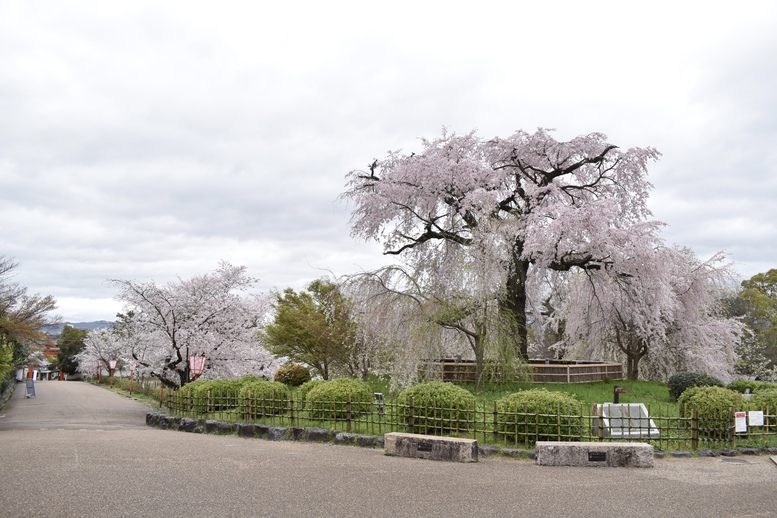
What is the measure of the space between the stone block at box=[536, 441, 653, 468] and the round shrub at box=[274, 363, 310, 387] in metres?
22.9

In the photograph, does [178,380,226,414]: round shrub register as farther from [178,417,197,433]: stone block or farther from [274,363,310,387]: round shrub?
[274,363,310,387]: round shrub

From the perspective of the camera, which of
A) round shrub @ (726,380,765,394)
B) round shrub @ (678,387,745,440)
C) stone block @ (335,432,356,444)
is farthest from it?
round shrub @ (726,380,765,394)

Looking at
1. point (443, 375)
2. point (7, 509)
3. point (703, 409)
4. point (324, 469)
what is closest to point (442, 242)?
point (443, 375)

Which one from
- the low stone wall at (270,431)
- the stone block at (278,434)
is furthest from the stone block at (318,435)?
the stone block at (278,434)

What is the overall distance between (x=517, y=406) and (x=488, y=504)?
4387 millimetres

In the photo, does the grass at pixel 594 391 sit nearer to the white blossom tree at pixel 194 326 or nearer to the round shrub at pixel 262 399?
the round shrub at pixel 262 399

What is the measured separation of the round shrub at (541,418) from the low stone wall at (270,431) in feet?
8.53

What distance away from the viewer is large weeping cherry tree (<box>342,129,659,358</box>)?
20.6 metres

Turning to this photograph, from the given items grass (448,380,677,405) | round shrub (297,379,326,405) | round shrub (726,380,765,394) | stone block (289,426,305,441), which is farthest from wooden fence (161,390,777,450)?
round shrub (726,380,765,394)

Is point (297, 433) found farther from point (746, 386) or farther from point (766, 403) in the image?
point (746, 386)

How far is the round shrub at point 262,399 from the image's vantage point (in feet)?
51.5

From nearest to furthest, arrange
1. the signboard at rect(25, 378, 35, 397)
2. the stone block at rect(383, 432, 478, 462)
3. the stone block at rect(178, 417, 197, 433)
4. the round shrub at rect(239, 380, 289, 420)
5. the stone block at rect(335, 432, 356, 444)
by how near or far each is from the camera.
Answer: the stone block at rect(383, 432, 478, 462) → the stone block at rect(335, 432, 356, 444) → the round shrub at rect(239, 380, 289, 420) → the stone block at rect(178, 417, 197, 433) → the signboard at rect(25, 378, 35, 397)

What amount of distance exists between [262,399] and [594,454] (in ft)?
27.2

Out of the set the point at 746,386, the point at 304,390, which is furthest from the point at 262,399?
the point at 746,386
